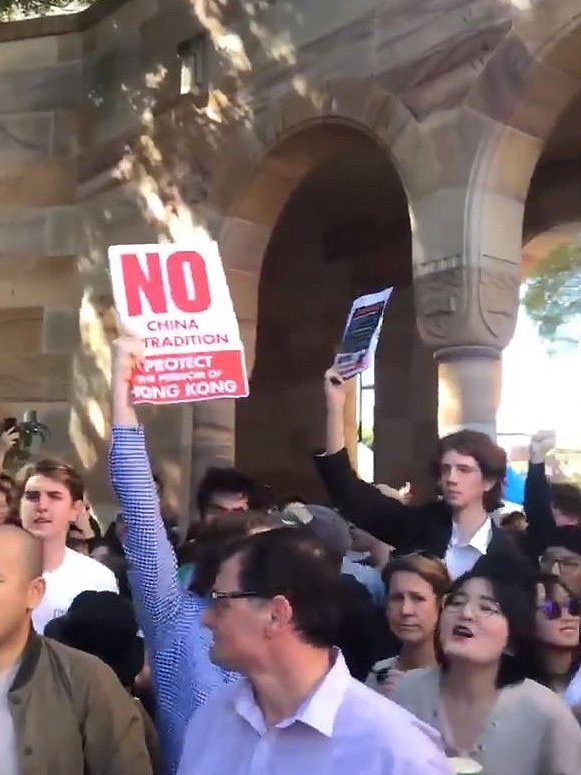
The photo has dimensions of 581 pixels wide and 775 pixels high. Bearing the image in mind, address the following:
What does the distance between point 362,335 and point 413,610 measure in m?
1.59

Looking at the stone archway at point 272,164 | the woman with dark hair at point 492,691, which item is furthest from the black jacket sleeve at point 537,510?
the stone archway at point 272,164

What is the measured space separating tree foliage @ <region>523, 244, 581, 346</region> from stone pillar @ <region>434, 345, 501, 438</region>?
6026mm

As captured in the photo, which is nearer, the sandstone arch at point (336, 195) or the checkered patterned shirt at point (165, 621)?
the checkered patterned shirt at point (165, 621)

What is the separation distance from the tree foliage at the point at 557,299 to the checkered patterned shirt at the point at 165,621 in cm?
971

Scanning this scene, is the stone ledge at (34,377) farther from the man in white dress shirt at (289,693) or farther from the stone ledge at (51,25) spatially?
the man in white dress shirt at (289,693)

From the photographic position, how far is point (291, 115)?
670cm

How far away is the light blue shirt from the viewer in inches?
58.5

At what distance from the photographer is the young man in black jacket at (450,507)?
11.3ft

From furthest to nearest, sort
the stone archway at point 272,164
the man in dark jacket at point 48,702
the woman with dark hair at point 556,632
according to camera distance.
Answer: the stone archway at point 272,164 → the woman with dark hair at point 556,632 → the man in dark jacket at point 48,702

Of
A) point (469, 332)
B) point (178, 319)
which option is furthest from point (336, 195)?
point (178, 319)

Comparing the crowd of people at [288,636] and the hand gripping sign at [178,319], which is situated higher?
the hand gripping sign at [178,319]

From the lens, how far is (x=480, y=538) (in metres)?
3.44

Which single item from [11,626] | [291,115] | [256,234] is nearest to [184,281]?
[11,626]

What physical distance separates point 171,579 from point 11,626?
37cm
